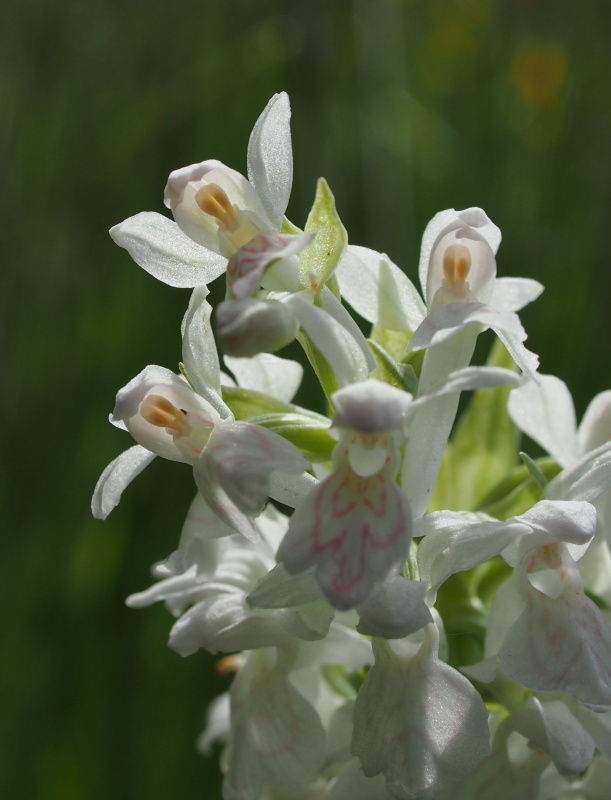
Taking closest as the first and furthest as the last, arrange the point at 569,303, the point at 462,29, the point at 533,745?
the point at 533,745
the point at 569,303
the point at 462,29

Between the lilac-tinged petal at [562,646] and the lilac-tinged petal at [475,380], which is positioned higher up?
the lilac-tinged petal at [475,380]

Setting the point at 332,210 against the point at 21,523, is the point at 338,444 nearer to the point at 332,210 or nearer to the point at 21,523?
the point at 332,210

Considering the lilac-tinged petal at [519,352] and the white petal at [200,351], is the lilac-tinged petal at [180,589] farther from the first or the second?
the lilac-tinged petal at [519,352]

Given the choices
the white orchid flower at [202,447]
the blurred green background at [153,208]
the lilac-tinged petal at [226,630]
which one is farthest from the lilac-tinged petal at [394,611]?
the blurred green background at [153,208]

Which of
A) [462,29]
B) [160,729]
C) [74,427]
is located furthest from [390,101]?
[160,729]

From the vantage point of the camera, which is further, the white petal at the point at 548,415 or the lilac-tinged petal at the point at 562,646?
the white petal at the point at 548,415

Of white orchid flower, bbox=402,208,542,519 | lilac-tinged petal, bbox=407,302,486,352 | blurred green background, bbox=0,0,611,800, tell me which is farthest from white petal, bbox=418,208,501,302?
blurred green background, bbox=0,0,611,800
